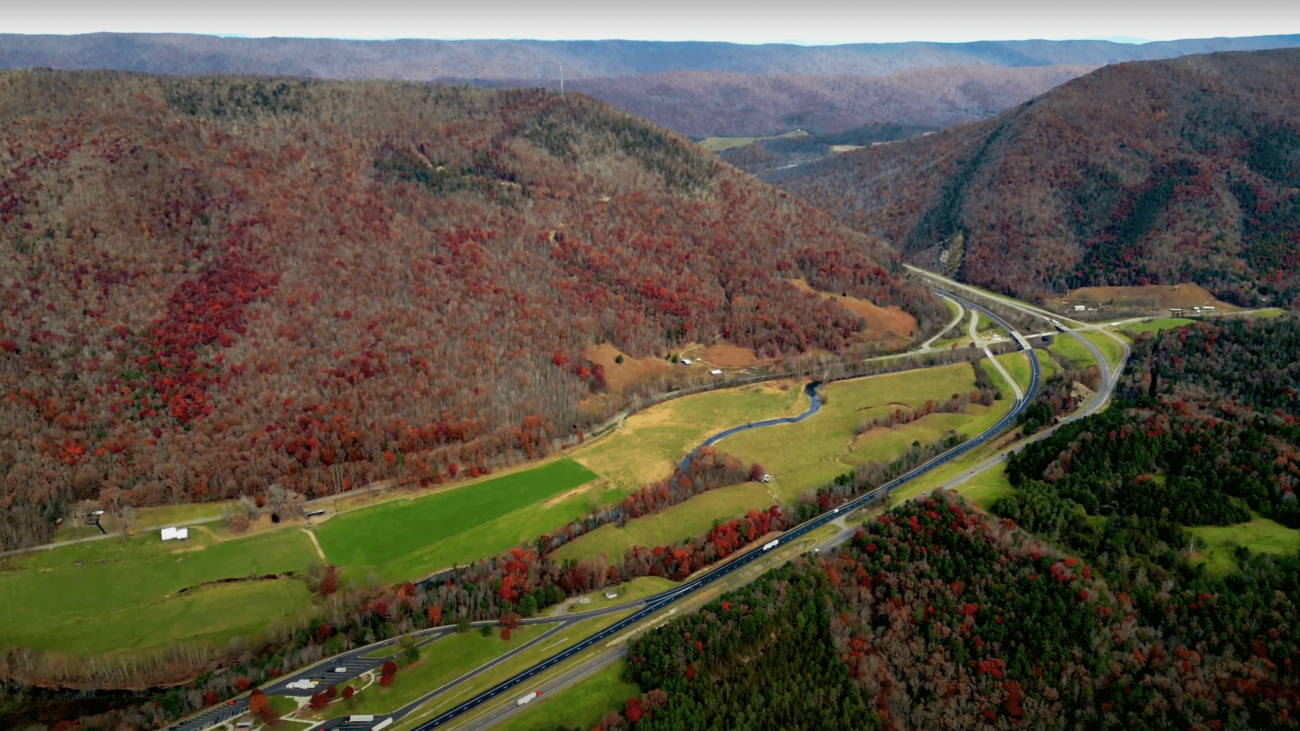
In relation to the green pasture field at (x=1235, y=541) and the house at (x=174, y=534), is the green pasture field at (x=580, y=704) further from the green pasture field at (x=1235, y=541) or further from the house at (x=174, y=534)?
the green pasture field at (x=1235, y=541)

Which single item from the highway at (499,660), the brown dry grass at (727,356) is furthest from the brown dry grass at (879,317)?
the highway at (499,660)

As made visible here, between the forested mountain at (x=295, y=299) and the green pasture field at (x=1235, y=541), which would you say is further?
the forested mountain at (x=295, y=299)

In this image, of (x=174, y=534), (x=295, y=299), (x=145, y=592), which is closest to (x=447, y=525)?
(x=174, y=534)

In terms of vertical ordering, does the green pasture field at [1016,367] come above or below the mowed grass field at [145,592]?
above

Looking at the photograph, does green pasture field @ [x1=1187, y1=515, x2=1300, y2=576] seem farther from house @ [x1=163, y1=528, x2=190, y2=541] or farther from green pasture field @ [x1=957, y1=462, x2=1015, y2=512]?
house @ [x1=163, y1=528, x2=190, y2=541]

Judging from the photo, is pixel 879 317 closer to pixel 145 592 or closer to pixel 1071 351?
pixel 1071 351

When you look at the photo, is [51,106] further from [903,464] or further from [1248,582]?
[1248,582]

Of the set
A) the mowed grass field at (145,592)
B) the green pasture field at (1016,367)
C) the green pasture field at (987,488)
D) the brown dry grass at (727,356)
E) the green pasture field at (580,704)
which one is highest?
the brown dry grass at (727,356)

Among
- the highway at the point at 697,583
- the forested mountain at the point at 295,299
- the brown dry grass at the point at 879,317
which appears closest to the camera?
the highway at the point at 697,583

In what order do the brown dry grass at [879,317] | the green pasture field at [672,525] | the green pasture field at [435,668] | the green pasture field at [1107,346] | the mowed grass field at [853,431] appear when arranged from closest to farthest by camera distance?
the green pasture field at [435,668] → the green pasture field at [672,525] → the mowed grass field at [853,431] → the green pasture field at [1107,346] → the brown dry grass at [879,317]
